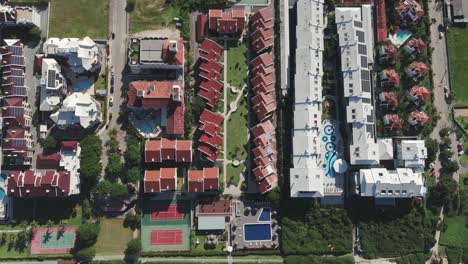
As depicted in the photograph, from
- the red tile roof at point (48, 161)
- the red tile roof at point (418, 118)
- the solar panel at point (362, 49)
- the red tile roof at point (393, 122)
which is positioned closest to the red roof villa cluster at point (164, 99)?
the red tile roof at point (48, 161)

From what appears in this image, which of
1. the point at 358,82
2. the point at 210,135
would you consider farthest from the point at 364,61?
the point at 210,135

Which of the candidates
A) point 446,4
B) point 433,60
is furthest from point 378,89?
point 446,4

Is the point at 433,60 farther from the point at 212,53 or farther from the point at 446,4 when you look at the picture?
the point at 212,53

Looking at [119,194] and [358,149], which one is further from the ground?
[358,149]

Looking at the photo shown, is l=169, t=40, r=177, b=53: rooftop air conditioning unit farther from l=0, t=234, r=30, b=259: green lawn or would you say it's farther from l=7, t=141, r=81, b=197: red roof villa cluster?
l=0, t=234, r=30, b=259: green lawn

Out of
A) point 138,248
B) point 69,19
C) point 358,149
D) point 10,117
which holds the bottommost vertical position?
point 138,248

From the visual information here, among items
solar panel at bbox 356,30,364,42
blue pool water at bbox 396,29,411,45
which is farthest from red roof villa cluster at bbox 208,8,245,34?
blue pool water at bbox 396,29,411,45
